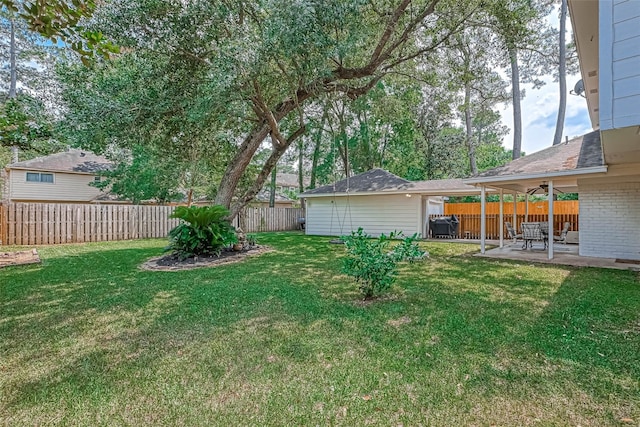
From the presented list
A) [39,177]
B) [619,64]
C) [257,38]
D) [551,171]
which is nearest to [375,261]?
[619,64]

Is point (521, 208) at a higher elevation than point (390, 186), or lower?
lower

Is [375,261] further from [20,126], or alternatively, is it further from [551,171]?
[551,171]

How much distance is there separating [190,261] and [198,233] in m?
0.73

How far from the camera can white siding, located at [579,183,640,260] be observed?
7.97 meters

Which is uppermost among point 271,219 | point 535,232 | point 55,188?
point 55,188

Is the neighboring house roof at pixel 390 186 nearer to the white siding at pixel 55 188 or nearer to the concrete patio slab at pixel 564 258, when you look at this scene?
the concrete patio slab at pixel 564 258

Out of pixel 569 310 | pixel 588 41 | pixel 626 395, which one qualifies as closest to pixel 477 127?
pixel 588 41

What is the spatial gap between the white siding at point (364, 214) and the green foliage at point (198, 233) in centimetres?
818

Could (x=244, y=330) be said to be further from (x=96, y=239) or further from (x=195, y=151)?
(x=96, y=239)

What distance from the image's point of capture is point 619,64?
3.16 meters

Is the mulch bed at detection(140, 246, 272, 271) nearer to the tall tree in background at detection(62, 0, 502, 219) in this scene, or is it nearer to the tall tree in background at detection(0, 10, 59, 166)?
the tall tree in background at detection(0, 10, 59, 166)

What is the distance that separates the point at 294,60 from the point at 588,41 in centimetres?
552

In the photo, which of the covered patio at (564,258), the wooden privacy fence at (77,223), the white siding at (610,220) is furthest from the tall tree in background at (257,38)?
the covered patio at (564,258)

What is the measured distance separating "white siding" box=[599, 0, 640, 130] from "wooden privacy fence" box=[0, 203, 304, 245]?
33.5 feet
